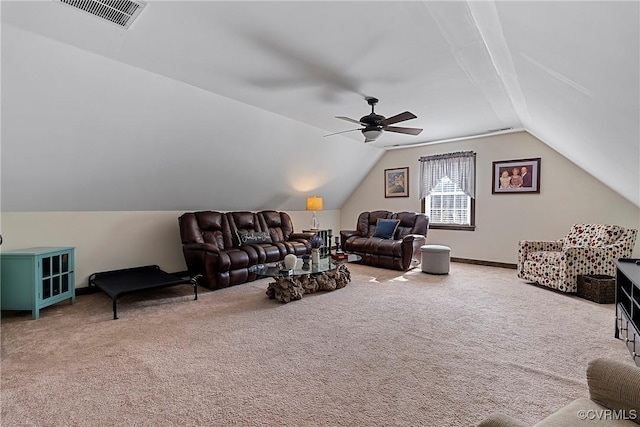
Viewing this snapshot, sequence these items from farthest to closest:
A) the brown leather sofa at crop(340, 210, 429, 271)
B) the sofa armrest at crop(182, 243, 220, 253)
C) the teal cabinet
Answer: the brown leather sofa at crop(340, 210, 429, 271), the sofa armrest at crop(182, 243, 220, 253), the teal cabinet

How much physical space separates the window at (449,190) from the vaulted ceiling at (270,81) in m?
1.19

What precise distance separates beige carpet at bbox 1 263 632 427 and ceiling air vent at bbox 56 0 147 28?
263cm

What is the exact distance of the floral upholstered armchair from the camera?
388 cm

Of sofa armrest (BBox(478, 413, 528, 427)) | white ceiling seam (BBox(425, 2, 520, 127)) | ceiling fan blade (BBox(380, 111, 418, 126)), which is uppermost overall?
white ceiling seam (BBox(425, 2, 520, 127))

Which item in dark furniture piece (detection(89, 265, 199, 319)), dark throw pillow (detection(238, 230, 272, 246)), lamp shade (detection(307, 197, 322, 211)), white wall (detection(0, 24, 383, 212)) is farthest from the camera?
lamp shade (detection(307, 197, 322, 211))

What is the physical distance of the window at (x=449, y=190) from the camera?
6230 mm

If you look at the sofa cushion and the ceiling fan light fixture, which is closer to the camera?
the ceiling fan light fixture

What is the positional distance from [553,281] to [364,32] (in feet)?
13.4

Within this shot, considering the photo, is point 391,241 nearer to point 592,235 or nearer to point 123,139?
point 592,235

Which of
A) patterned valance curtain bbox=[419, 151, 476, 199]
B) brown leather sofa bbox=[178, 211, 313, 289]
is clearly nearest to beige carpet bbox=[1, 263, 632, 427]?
brown leather sofa bbox=[178, 211, 313, 289]

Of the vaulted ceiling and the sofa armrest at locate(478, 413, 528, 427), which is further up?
the vaulted ceiling

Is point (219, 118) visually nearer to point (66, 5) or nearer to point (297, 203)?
point (66, 5)

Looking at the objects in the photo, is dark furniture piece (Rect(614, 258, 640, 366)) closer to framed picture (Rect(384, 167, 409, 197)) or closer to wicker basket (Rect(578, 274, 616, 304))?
wicker basket (Rect(578, 274, 616, 304))

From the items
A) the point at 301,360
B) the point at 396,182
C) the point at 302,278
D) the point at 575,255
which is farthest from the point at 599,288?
the point at 396,182
